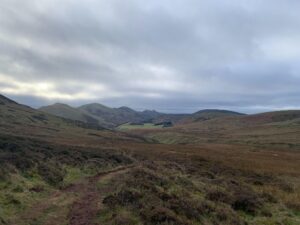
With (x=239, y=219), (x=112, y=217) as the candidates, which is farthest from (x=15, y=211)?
(x=239, y=219)

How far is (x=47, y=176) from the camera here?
2434 cm

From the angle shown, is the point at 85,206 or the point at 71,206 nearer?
the point at 85,206

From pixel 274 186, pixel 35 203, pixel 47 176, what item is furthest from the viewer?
pixel 274 186

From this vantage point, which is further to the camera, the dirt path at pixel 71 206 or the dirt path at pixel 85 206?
the dirt path at pixel 71 206

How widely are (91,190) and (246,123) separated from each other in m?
173

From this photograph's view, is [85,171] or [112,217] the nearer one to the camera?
[112,217]

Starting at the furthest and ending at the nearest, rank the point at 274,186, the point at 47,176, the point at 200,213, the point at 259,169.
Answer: the point at 259,169, the point at 274,186, the point at 47,176, the point at 200,213

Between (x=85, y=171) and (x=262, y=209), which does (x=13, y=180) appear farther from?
(x=262, y=209)

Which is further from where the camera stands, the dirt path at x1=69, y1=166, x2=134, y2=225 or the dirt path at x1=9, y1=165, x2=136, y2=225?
the dirt path at x1=9, y1=165, x2=136, y2=225

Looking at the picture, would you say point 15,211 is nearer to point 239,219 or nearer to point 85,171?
point 239,219

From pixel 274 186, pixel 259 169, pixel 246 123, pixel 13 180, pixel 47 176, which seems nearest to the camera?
pixel 13 180

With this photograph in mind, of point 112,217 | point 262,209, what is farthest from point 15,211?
point 262,209

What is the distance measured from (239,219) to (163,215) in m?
3.77

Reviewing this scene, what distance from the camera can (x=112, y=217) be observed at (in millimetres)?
14438
